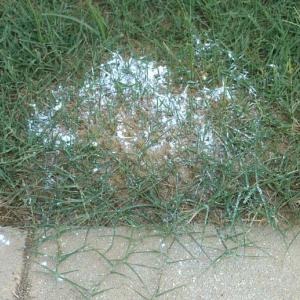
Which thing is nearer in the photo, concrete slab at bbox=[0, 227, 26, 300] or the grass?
concrete slab at bbox=[0, 227, 26, 300]

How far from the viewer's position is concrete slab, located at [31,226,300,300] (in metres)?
2.32

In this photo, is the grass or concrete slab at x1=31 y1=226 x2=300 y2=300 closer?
concrete slab at x1=31 y1=226 x2=300 y2=300

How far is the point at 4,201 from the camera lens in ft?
8.17

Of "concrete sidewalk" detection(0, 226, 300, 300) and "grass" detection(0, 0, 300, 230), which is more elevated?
"grass" detection(0, 0, 300, 230)

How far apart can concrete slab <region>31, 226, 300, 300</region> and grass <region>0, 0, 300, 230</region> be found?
0.22ft

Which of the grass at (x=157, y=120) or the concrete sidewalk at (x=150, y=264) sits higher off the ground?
the grass at (x=157, y=120)

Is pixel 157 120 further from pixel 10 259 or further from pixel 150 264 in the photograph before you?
pixel 10 259

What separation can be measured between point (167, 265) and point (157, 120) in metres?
0.58

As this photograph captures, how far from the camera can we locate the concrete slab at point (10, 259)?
2.32 metres

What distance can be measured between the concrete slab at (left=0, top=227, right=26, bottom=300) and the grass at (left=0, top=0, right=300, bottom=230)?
0.19 ft

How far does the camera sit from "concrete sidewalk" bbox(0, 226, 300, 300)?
2.32 m

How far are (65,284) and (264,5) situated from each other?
4.66 feet

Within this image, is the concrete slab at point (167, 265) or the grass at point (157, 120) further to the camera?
the grass at point (157, 120)

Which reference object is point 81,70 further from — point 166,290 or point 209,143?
point 166,290
